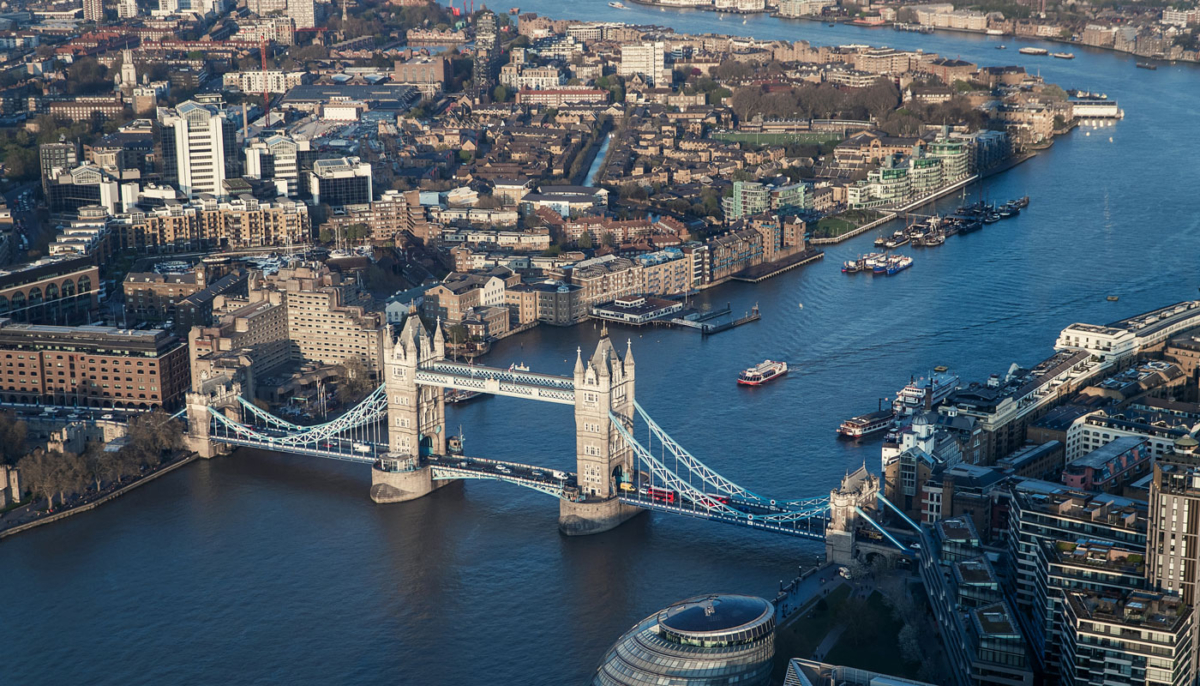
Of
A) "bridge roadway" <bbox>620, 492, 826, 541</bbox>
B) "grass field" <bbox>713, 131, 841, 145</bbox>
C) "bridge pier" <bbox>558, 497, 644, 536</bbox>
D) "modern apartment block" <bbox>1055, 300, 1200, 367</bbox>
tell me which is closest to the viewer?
"bridge roadway" <bbox>620, 492, 826, 541</bbox>

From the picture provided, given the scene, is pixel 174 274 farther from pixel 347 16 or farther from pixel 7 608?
pixel 347 16

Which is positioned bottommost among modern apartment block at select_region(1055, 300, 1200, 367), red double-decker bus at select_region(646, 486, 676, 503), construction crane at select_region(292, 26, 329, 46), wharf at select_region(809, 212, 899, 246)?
red double-decker bus at select_region(646, 486, 676, 503)

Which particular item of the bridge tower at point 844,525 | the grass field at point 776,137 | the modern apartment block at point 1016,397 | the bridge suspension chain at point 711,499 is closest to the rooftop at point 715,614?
the bridge tower at point 844,525

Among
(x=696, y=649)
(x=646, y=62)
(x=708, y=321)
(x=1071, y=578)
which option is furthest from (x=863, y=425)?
(x=646, y=62)

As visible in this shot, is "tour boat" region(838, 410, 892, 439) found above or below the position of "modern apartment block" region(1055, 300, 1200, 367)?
below

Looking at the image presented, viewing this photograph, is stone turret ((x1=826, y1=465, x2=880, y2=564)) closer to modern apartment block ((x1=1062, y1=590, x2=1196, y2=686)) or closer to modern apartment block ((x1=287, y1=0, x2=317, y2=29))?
modern apartment block ((x1=1062, y1=590, x2=1196, y2=686))

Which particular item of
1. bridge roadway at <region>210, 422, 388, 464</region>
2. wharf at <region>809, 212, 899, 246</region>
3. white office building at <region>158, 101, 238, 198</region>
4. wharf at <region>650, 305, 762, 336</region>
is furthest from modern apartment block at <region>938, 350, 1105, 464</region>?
white office building at <region>158, 101, 238, 198</region>
